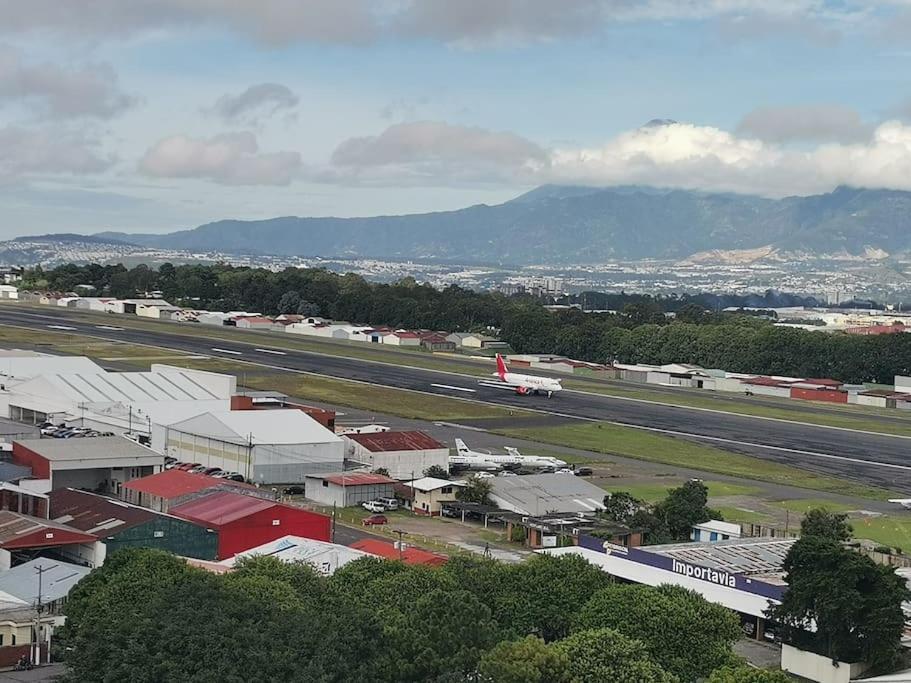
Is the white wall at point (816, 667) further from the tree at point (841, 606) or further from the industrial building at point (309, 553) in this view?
the industrial building at point (309, 553)

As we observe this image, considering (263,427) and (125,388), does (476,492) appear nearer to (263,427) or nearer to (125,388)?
(263,427)

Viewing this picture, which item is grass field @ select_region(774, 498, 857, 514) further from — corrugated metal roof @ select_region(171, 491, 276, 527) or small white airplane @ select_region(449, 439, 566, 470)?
corrugated metal roof @ select_region(171, 491, 276, 527)

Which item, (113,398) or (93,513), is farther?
(113,398)

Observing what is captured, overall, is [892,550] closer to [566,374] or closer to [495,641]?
[495,641]

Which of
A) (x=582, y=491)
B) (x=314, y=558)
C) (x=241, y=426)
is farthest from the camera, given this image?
(x=241, y=426)

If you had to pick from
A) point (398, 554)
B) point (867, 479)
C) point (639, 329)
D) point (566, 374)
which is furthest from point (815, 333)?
point (398, 554)

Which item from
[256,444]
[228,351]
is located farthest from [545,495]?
[228,351]
